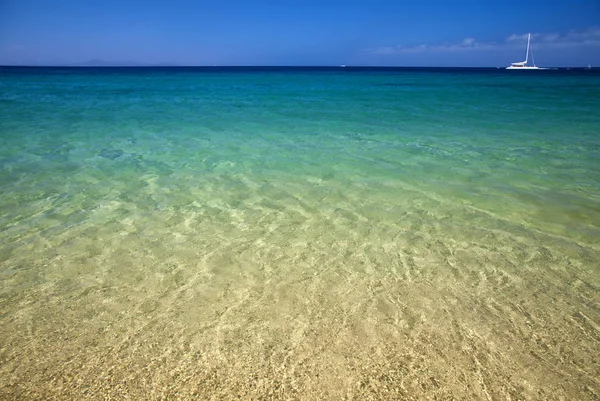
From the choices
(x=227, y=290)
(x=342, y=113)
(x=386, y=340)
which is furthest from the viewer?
(x=342, y=113)

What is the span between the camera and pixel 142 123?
1141cm

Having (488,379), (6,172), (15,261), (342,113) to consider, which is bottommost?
(488,379)

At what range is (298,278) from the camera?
3.03 metres

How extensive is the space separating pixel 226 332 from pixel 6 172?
5.74 m

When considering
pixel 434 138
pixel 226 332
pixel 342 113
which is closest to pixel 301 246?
pixel 226 332

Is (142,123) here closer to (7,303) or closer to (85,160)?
(85,160)

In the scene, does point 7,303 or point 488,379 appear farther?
point 7,303

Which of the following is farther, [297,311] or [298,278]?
[298,278]

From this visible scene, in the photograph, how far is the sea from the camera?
2.05 metres

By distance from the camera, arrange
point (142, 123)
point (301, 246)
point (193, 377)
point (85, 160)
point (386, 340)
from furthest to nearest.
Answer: point (142, 123)
point (85, 160)
point (301, 246)
point (386, 340)
point (193, 377)

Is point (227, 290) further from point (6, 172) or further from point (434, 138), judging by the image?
point (434, 138)

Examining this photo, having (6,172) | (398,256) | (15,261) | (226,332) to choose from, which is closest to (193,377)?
(226,332)

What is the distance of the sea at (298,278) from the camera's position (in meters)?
2.05

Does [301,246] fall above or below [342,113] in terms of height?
below
